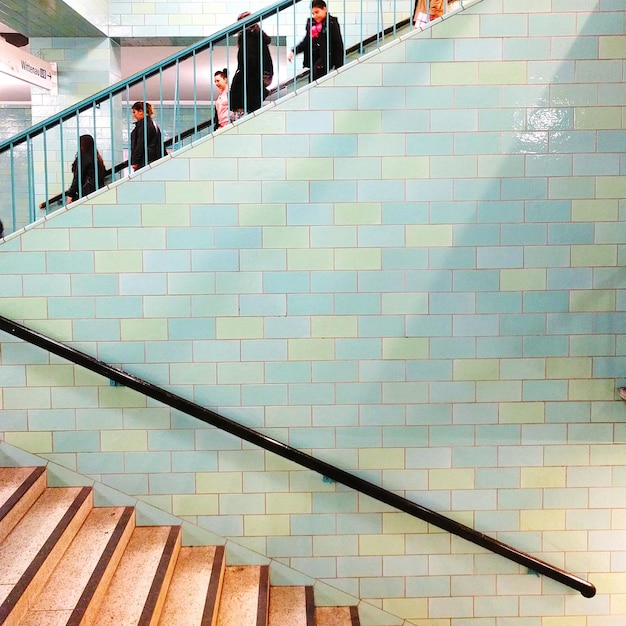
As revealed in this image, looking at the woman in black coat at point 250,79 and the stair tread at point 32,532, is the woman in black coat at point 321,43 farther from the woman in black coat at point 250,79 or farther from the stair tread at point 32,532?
the stair tread at point 32,532

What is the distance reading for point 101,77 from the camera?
718cm

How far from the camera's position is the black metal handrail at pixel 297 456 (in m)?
3.81

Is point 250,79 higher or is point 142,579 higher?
point 250,79

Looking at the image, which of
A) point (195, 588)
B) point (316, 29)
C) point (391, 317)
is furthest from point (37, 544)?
point (316, 29)

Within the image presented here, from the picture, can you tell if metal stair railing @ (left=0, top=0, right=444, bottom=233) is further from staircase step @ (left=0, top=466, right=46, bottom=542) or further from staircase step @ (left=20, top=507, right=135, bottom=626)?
staircase step @ (left=20, top=507, right=135, bottom=626)

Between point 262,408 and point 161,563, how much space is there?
109 centimetres

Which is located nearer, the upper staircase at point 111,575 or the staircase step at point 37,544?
the staircase step at point 37,544

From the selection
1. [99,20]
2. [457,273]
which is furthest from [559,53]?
[99,20]

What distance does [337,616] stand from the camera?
4.03m

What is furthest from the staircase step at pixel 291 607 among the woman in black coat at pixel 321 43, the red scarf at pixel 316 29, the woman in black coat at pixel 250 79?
→ the red scarf at pixel 316 29

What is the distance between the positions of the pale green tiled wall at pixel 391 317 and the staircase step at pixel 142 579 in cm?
23

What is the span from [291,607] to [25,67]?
16.5 feet

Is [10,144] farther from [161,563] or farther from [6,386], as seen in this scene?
[161,563]

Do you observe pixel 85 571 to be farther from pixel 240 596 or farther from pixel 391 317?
pixel 391 317
